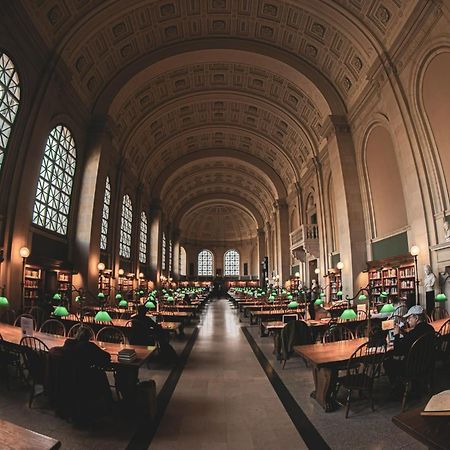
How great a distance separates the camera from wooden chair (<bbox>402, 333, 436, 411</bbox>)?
14.0 feet

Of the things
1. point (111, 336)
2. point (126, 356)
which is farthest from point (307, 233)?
point (126, 356)

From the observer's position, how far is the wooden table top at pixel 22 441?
1.95 meters

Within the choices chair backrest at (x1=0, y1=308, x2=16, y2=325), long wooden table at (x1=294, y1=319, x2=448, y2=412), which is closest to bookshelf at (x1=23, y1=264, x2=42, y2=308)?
chair backrest at (x1=0, y1=308, x2=16, y2=325)

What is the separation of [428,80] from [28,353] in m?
13.3

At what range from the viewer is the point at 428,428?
2.08 m

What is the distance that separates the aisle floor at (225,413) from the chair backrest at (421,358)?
5.94 feet

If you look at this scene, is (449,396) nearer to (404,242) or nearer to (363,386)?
(363,386)

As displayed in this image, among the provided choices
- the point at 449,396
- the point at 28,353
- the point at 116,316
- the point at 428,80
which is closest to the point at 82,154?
the point at 116,316

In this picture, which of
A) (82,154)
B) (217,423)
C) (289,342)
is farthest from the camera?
(82,154)

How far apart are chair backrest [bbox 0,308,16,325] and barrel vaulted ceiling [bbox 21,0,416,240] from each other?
30.3ft

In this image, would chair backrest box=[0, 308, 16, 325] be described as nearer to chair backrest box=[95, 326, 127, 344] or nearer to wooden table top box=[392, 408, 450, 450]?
chair backrest box=[95, 326, 127, 344]

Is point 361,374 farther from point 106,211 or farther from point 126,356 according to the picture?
point 106,211

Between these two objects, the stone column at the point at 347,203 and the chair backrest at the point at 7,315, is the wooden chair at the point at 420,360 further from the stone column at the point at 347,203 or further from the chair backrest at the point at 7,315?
the stone column at the point at 347,203

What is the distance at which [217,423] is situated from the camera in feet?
13.6
